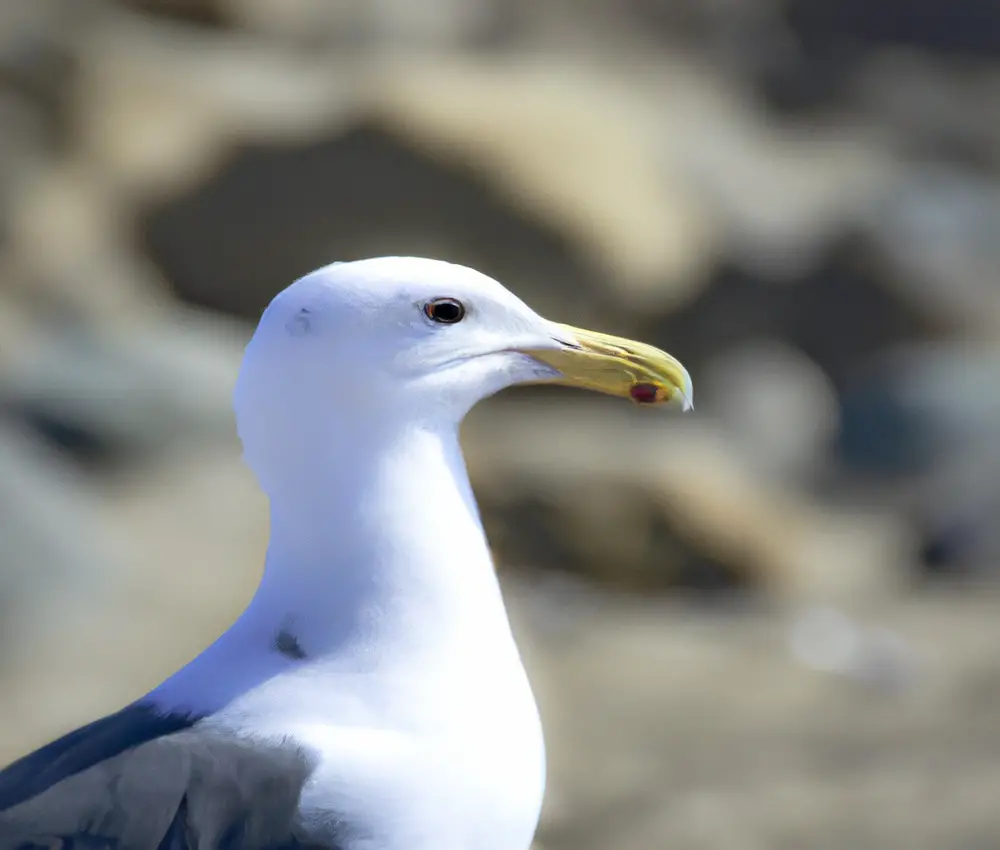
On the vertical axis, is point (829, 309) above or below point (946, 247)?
below

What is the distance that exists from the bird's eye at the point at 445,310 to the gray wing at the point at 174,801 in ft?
1.70

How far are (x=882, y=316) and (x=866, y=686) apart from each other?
3944 mm

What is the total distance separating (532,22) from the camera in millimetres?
12984

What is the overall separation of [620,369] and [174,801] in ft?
2.47

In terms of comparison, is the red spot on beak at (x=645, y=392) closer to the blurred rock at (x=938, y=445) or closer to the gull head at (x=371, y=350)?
the gull head at (x=371, y=350)

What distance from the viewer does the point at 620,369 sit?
6.70 ft

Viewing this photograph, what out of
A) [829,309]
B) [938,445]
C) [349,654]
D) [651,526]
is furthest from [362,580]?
[829,309]

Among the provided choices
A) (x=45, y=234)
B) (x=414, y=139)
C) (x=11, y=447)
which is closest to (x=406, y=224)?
(x=414, y=139)

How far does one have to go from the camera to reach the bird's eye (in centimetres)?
190

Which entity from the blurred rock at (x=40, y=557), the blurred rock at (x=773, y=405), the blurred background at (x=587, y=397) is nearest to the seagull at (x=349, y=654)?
the blurred background at (x=587, y=397)

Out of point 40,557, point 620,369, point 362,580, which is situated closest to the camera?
point 362,580

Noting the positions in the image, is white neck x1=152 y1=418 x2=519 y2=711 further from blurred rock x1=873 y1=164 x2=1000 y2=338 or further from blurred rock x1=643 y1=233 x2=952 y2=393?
blurred rock x1=873 y1=164 x2=1000 y2=338

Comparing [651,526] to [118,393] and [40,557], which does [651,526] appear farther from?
[40,557]

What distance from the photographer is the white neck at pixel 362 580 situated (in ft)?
6.03
